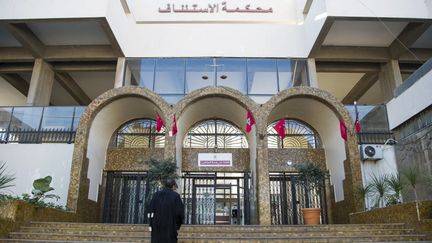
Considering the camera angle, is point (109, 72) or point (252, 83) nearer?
point (252, 83)

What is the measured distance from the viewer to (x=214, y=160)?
43.2 feet

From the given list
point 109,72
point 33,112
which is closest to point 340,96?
point 109,72

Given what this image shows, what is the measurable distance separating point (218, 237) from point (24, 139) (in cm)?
921

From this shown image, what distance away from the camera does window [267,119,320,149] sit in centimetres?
1382

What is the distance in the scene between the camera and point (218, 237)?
24.5ft

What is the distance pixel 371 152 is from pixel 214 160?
5.88 meters

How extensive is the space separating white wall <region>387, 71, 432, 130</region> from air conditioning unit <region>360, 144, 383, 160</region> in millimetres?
1189

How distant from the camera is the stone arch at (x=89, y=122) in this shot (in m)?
11.1

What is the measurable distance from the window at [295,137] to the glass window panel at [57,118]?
813cm

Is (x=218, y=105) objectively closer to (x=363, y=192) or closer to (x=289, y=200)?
(x=289, y=200)

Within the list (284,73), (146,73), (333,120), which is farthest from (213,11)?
(333,120)

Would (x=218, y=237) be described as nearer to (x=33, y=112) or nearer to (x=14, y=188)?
(x=14, y=188)

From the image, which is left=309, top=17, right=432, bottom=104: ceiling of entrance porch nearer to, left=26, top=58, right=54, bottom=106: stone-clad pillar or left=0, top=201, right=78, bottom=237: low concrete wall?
left=0, top=201, right=78, bottom=237: low concrete wall

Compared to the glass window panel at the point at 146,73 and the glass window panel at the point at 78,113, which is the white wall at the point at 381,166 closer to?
the glass window panel at the point at 146,73
